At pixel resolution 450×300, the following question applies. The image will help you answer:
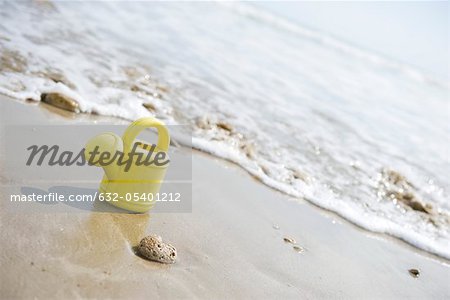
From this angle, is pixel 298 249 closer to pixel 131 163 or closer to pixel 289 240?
pixel 289 240

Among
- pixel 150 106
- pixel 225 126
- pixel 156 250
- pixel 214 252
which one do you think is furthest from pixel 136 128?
pixel 225 126

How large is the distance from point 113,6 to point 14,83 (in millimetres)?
6955

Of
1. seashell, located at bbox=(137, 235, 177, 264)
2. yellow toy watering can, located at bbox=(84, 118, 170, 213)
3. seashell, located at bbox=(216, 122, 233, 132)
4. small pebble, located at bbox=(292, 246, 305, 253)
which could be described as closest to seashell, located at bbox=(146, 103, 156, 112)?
seashell, located at bbox=(216, 122, 233, 132)

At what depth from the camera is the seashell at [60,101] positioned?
4.46m

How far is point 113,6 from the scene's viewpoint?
10875 millimetres

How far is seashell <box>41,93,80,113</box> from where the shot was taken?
4465mm

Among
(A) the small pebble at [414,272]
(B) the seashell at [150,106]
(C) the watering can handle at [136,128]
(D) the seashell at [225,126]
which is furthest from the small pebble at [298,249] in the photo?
(B) the seashell at [150,106]

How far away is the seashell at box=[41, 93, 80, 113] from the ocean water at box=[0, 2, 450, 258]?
84 mm

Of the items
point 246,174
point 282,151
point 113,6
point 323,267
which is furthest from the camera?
point 113,6

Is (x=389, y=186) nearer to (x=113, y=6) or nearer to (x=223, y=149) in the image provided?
(x=223, y=149)

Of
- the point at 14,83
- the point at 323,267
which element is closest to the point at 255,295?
the point at 323,267

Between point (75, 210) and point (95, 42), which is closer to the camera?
point (75, 210)

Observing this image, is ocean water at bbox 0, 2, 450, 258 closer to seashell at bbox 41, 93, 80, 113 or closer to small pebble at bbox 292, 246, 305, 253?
seashell at bbox 41, 93, 80, 113

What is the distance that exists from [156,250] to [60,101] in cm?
257
